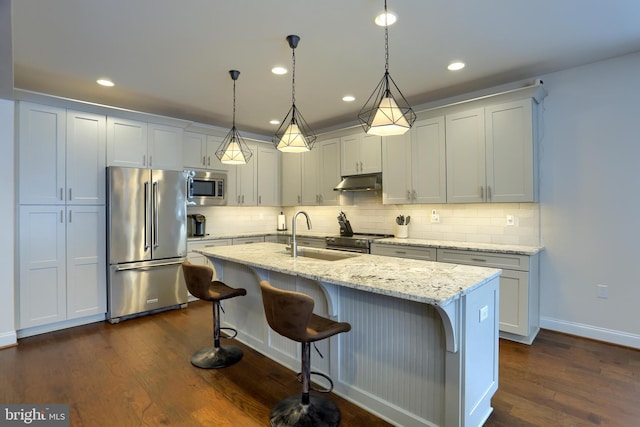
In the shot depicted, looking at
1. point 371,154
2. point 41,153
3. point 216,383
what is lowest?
point 216,383

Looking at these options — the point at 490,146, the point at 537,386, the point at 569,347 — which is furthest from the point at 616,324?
the point at 490,146

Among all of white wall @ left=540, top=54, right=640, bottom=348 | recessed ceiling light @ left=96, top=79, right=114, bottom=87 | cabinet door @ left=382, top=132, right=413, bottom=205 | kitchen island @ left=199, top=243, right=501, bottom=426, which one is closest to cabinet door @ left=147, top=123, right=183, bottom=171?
recessed ceiling light @ left=96, top=79, right=114, bottom=87

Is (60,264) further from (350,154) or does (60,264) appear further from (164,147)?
(350,154)

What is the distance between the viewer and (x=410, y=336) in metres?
1.90

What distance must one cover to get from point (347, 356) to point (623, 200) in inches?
117

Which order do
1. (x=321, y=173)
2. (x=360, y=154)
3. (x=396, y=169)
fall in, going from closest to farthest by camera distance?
(x=396, y=169) < (x=360, y=154) < (x=321, y=173)

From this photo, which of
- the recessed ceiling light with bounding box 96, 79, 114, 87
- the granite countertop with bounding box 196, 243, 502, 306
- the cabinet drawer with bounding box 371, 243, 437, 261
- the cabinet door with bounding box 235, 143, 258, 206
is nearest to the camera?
the granite countertop with bounding box 196, 243, 502, 306

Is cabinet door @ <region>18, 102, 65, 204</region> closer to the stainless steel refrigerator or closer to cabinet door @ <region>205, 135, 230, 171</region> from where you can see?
the stainless steel refrigerator

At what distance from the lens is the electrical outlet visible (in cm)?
313

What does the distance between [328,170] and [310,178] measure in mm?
421

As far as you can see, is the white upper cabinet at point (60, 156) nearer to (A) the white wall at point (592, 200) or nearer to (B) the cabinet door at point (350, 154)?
(B) the cabinet door at point (350, 154)

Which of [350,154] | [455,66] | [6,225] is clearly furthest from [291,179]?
[6,225]

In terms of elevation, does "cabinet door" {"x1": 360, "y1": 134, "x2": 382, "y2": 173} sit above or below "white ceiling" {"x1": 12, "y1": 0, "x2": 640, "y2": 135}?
below

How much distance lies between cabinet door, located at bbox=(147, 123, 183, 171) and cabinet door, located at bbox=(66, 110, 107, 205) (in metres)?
0.52
